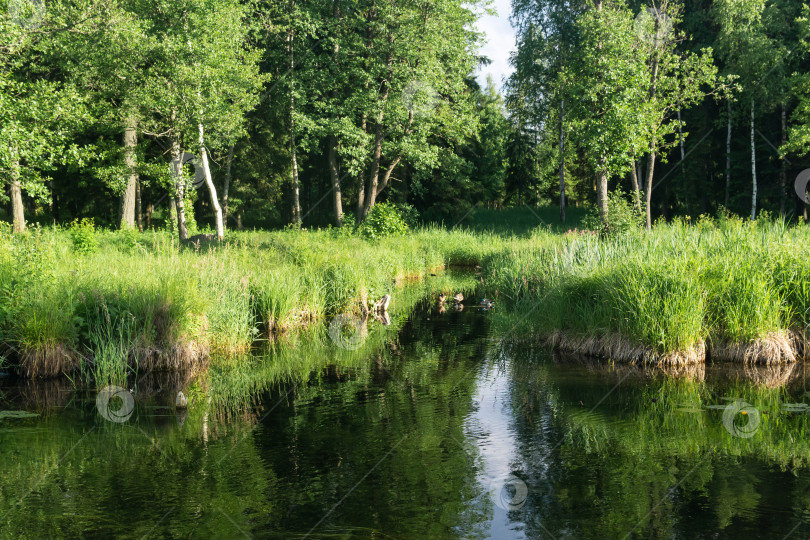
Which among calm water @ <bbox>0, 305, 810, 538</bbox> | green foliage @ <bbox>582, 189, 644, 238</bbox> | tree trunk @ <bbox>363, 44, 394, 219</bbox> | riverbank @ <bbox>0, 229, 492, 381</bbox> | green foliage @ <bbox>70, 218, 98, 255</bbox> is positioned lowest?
calm water @ <bbox>0, 305, 810, 538</bbox>

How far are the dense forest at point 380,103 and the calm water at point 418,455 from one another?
34.7 feet

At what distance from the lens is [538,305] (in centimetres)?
1169

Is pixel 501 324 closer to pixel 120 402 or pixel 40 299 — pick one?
pixel 120 402

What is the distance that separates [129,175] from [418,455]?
74.3ft

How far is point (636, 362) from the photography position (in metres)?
9.51

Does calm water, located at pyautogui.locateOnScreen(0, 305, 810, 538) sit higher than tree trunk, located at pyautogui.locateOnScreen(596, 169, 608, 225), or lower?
lower

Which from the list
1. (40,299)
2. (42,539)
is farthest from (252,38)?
(42,539)

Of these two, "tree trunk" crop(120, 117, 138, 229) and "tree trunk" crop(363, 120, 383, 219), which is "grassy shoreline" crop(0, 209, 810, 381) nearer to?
"tree trunk" crop(120, 117, 138, 229)

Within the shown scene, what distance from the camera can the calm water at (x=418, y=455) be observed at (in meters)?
4.79

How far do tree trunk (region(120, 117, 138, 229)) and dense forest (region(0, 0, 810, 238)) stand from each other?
215 mm

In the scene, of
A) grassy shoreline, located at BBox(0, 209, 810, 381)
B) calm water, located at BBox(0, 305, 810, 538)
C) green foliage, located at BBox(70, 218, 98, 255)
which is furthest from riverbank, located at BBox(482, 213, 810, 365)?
green foliage, located at BBox(70, 218, 98, 255)

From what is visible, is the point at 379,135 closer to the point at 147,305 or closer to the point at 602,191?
the point at 602,191

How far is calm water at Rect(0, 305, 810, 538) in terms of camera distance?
189 inches

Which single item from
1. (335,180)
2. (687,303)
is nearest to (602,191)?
(687,303)
